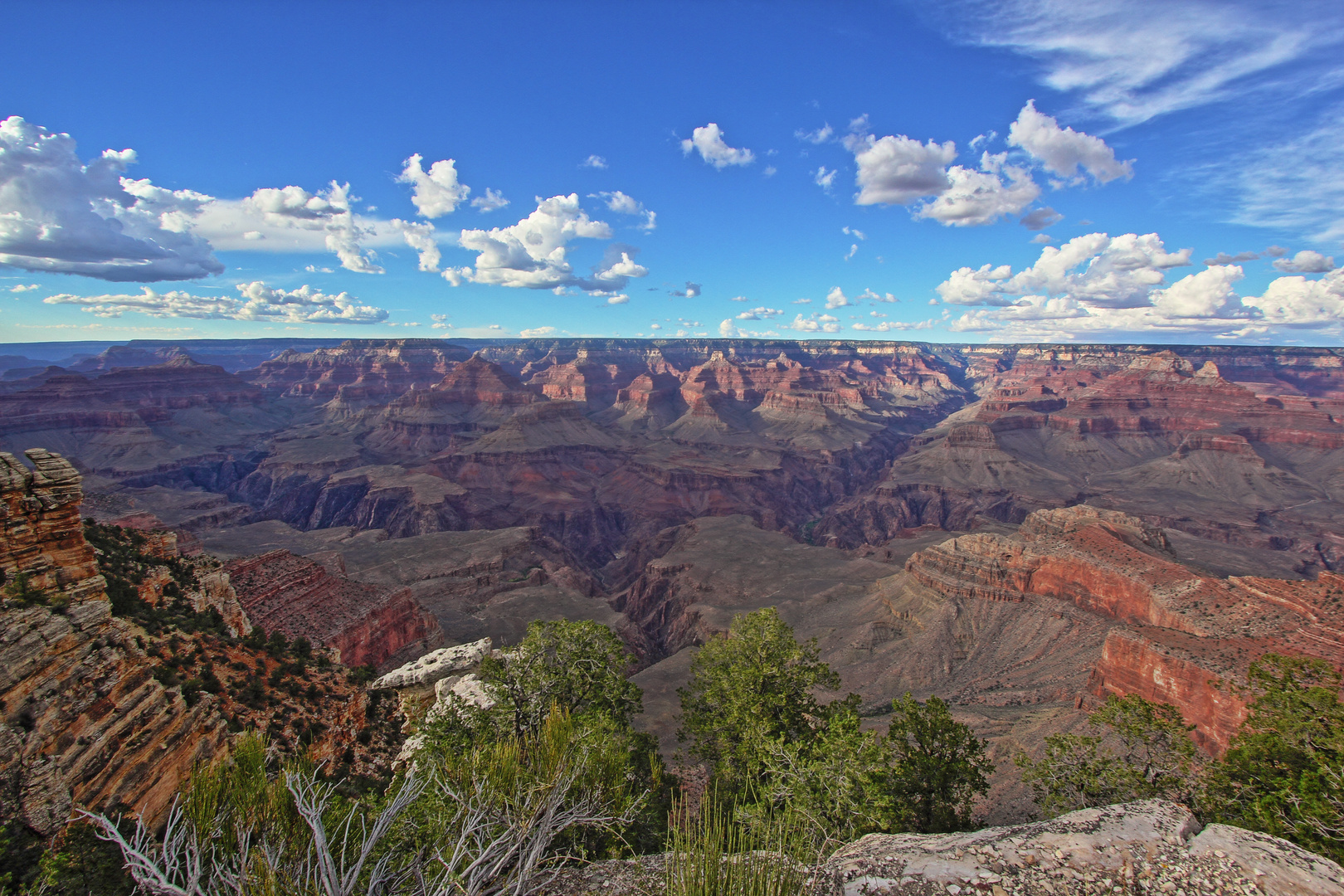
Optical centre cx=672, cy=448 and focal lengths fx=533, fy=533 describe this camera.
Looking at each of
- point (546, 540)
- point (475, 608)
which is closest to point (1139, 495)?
point (546, 540)

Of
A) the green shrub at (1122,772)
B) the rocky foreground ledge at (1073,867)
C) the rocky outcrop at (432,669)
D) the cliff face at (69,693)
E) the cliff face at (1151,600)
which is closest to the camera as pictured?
the rocky foreground ledge at (1073,867)

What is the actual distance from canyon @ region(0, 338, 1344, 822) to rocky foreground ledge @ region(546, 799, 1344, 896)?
62.1ft

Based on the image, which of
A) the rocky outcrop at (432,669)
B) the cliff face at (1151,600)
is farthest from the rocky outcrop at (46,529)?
the cliff face at (1151,600)

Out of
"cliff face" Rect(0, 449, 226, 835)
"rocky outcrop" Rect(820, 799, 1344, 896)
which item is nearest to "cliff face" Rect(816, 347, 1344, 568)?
"rocky outcrop" Rect(820, 799, 1344, 896)

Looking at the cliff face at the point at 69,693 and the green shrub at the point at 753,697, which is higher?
the cliff face at the point at 69,693

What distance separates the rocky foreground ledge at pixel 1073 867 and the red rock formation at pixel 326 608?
40.4 metres

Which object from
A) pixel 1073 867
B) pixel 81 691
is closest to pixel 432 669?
pixel 81 691

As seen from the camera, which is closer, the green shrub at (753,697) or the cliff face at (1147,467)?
the green shrub at (753,697)

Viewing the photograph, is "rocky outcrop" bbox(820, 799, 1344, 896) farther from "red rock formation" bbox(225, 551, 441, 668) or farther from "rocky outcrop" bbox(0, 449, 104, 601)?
"red rock formation" bbox(225, 551, 441, 668)

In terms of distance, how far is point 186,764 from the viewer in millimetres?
14297

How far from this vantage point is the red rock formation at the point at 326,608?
134 ft

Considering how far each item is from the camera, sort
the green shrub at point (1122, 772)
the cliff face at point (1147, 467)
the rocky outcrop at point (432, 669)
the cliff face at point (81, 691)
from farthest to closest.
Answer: the cliff face at point (1147, 467) → the rocky outcrop at point (432, 669) → the green shrub at point (1122, 772) → the cliff face at point (81, 691)

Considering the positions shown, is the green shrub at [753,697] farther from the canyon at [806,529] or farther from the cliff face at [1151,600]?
the cliff face at [1151,600]

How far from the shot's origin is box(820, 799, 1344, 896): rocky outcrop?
29.5ft
